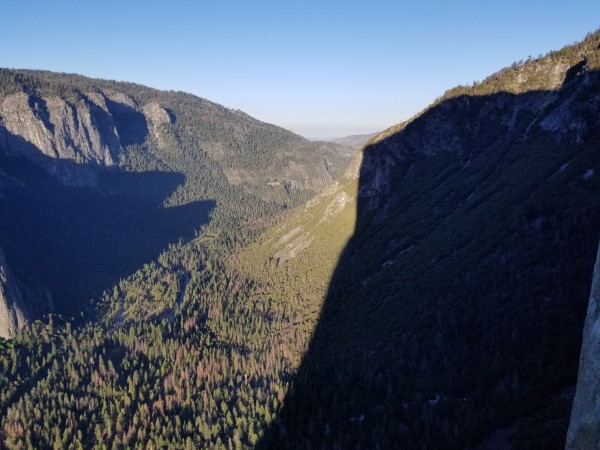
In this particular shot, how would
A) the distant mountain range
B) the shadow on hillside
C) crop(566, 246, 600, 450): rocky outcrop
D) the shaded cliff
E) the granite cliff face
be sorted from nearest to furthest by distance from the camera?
1. crop(566, 246, 600, 450): rocky outcrop
2. the shadow on hillside
3. the shaded cliff
4. the distant mountain range
5. the granite cliff face

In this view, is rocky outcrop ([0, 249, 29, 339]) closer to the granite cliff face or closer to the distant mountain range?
the distant mountain range

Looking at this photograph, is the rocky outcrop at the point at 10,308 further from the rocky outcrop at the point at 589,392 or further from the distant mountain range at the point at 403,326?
the rocky outcrop at the point at 589,392

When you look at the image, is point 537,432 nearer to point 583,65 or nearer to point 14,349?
point 583,65

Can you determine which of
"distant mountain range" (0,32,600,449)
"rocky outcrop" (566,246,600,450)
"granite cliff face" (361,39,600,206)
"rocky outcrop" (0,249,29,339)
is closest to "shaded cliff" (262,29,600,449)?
"distant mountain range" (0,32,600,449)

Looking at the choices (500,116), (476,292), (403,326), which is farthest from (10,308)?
(500,116)

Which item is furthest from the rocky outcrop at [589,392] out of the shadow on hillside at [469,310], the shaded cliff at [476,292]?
the shaded cliff at [476,292]
